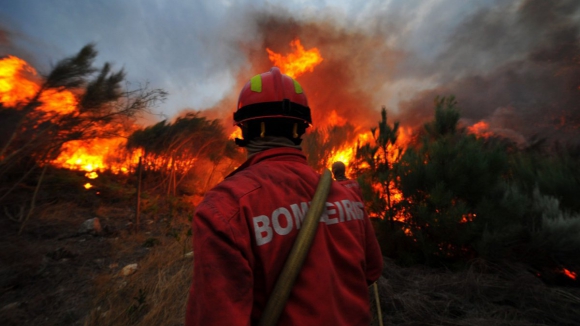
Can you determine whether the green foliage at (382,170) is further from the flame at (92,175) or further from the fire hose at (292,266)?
the flame at (92,175)

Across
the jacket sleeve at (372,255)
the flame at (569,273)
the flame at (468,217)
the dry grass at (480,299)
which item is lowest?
the dry grass at (480,299)

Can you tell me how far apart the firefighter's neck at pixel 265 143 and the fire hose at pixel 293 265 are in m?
0.35

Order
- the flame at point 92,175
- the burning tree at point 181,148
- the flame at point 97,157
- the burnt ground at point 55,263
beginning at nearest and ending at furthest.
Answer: the burnt ground at point 55,263 → the flame at point 97,157 → the flame at point 92,175 → the burning tree at point 181,148

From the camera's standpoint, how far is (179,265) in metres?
4.86

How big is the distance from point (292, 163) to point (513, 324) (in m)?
3.02

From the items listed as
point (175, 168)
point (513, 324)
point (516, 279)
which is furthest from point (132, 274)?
point (175, 168)

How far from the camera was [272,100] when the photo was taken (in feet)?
4.21

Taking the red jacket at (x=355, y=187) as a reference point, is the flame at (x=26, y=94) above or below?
above

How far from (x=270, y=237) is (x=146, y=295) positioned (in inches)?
149

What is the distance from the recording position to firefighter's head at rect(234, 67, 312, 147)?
1257 mm

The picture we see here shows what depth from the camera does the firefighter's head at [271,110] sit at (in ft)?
4.12

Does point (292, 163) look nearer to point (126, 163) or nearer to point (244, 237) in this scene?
point (244, 237)

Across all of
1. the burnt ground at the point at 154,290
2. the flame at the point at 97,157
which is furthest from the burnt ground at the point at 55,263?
the flame at the point at 97,157

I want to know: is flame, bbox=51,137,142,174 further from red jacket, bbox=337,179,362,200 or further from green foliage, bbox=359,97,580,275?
green foliage, bbox=359,97,580,275
